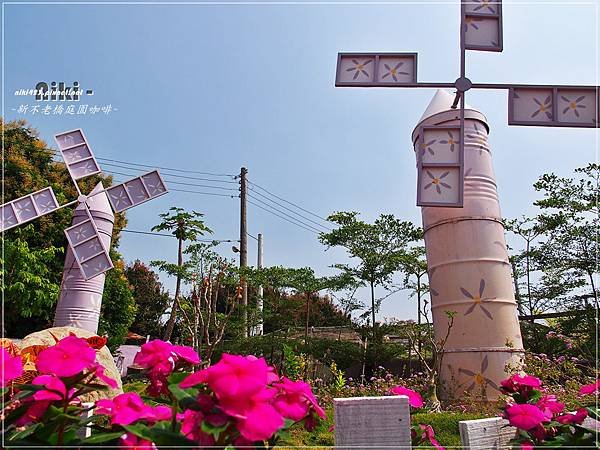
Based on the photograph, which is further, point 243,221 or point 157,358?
point 243,221

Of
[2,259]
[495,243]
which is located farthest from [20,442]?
[2,259]

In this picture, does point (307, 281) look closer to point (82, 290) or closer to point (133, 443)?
point (82, 290)

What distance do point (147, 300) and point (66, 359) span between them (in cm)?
2063

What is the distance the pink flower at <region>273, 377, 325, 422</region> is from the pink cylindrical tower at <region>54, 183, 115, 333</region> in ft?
23.1

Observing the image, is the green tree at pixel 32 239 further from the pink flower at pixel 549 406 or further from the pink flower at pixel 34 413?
the pink flower at pixel 549 406

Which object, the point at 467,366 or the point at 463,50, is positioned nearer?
the point at 463,50

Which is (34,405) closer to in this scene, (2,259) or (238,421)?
(238,421)

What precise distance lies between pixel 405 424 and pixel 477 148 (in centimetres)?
548

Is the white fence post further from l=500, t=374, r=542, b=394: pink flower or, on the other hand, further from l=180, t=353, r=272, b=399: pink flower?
l=500, t=374, r=542, b=394: pink flower

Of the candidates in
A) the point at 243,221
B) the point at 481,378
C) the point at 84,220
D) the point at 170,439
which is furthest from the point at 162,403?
the point at 243,221

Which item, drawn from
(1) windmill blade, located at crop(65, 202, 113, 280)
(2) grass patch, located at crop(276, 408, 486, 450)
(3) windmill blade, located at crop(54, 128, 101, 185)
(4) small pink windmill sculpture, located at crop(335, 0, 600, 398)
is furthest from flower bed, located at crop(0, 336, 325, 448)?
(3) windmill blade, located at crop(54, 128, 101, 185)

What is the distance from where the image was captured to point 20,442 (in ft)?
2.43

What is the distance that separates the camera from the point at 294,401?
90 centimetres

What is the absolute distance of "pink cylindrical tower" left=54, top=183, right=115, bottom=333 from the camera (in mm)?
7180
